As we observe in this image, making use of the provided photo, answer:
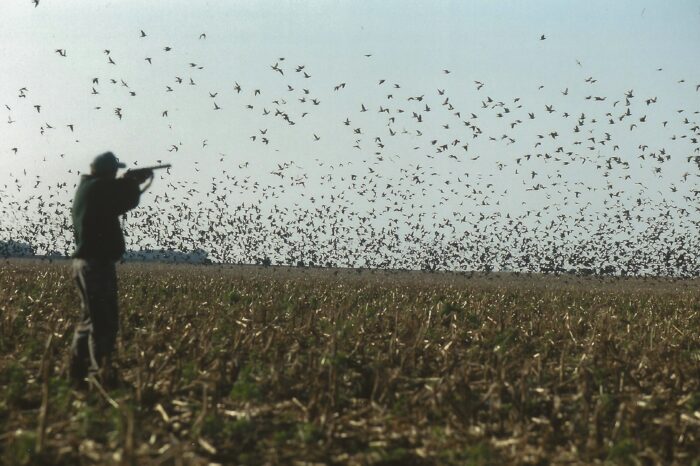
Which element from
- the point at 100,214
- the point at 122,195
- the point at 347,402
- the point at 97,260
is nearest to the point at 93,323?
the point at 97,260

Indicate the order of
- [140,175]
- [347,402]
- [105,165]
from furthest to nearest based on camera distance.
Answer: [140,175]
[105,165]
[347,402]

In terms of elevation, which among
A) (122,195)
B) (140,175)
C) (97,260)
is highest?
(140,175)

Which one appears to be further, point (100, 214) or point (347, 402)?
point (100, 214)

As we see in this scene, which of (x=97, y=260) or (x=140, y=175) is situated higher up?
(x=140, y=175)

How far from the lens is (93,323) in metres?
8.78

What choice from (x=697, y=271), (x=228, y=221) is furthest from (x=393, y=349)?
(x=697, y=271)

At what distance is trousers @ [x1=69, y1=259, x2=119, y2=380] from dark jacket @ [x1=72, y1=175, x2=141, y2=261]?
15 cm

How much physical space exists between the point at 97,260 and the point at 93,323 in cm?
75

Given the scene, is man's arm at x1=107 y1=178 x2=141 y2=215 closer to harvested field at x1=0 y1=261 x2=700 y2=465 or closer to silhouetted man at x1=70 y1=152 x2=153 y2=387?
silhouetted man at x1=70 y1=152 x2=153 y2=387

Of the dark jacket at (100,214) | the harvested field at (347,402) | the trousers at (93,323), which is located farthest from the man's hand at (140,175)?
the harvested field at (347,402)

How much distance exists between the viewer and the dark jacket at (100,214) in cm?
884

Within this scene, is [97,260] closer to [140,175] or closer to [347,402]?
[140,175]

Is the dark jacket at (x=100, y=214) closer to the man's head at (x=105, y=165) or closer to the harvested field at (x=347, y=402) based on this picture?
the man's head at (x=105, y=165)

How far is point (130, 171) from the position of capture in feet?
30.4
